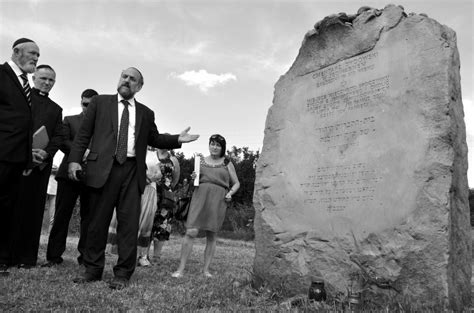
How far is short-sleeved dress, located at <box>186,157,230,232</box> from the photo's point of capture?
5.21 meters

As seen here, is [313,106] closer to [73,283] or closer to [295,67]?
[295,67]

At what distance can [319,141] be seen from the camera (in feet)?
14.4

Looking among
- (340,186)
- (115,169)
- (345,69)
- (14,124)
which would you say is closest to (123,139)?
(115,169)

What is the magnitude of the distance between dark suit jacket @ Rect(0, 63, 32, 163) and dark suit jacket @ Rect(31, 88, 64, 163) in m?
0.72

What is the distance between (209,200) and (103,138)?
4.87 feet

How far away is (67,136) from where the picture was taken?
5664 millimetres

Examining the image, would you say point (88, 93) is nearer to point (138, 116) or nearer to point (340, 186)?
point (138, 116)

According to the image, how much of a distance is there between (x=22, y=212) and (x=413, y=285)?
13.9 ft

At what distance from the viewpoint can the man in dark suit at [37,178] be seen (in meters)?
5.06

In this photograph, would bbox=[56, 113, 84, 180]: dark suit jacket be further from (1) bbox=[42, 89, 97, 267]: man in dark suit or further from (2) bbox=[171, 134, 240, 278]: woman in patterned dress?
(2) bbox=[171, 134, 240, 278]: woman in patterned dress

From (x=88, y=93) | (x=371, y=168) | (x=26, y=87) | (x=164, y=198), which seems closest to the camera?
(x=371, y=168)

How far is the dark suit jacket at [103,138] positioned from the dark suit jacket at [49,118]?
2.66 feet

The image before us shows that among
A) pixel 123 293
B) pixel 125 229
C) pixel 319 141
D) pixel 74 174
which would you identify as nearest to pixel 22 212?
pixel 74 174

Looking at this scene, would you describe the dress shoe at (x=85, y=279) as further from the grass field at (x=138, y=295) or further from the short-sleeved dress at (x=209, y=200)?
the short-sleeved dress at (x=209, y=200)
